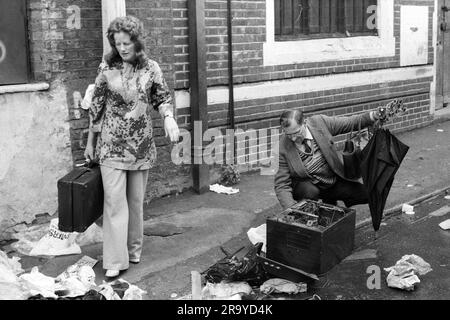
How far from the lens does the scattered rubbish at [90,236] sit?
5664 mm

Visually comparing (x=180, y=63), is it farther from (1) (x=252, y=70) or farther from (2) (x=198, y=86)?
(1) (x=252, y=70)

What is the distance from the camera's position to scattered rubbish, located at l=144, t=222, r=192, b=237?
592 centimetres

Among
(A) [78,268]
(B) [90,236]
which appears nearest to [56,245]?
(B) [90,236]

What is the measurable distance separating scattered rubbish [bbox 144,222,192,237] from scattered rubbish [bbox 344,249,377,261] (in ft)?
5.12

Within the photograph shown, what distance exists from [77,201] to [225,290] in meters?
1.25

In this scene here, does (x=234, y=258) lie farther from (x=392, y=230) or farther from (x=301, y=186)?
(x=392, y=230)

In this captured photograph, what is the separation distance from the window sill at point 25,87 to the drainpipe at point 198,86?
1763mm

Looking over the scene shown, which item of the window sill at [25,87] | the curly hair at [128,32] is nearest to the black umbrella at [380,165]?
the curly hair at [128,32]

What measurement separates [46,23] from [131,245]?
6.86 ft

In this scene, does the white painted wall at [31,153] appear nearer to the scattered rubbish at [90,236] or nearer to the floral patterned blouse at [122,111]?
the scattered rubbish at [90,236]
